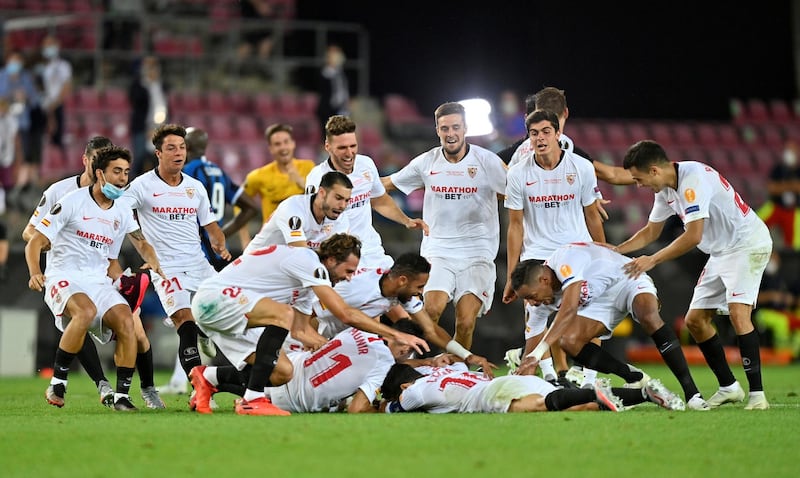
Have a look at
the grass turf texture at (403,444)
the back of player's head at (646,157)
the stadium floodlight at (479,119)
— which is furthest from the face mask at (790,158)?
the grass turf texture at (403,444)

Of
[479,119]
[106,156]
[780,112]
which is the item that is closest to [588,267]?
[106,156]

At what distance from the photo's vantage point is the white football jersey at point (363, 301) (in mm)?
8664

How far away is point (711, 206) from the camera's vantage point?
340 inches

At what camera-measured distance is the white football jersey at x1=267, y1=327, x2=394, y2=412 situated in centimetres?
802

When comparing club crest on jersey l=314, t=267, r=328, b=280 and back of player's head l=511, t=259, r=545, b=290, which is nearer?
club crest on jersey l=314, t=267, r=328, b=280

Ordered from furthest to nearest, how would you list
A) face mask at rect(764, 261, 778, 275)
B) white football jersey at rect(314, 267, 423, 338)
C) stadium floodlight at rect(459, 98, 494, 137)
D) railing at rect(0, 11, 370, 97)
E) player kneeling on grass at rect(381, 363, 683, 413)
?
stadium floodlight at rect(459, 98, 494, 137) → railing at rect(0, 11, 370, 97) → face mask at rect(764, 261, 778, 275) → white football jersey at rect(314, 267, 423, 338) → player kneeling on grass at rect(381, 363, 683, 413)

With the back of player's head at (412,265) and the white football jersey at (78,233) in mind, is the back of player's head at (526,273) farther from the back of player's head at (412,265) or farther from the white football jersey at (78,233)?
the white football jersey at (78,233)

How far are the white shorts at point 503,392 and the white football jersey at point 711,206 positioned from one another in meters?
1.73

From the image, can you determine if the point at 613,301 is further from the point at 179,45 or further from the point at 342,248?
the point at 179,45

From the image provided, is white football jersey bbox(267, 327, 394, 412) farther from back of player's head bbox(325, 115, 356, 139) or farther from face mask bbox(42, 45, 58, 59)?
face mask bbox(42, 45, 58, 59)

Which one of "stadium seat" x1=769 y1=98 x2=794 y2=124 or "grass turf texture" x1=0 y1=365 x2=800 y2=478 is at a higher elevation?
"stadium seat" x1=769 y1=98 x2=794 y2=124

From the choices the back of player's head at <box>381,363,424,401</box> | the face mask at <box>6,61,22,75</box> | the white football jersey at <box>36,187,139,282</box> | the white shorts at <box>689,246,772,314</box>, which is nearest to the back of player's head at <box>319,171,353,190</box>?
the back of player's head at <box>381,363,424,401</box>

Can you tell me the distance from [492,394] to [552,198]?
2286mm

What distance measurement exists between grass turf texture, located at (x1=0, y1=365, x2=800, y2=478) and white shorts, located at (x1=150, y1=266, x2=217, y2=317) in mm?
1531
